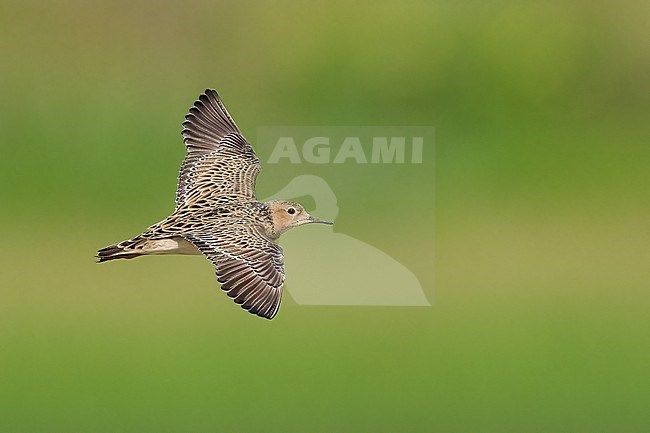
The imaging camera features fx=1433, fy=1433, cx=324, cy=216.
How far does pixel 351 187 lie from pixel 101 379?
301cm

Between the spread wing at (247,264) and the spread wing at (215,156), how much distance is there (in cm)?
40

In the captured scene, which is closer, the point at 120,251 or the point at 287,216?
the point at 120,251

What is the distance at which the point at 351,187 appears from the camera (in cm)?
1227

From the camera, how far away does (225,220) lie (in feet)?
10.0

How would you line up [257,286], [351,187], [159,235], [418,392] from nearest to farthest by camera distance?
[257,286] → [159,235] → [351,187] → [418,392]

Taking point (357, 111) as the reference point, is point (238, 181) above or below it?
below

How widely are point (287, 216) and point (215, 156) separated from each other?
1.73 ft

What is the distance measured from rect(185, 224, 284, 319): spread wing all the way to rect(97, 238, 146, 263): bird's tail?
0.35 feet

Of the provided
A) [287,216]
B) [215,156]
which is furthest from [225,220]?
[215,156]

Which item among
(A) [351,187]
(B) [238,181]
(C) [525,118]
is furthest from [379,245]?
(B) [238,181]

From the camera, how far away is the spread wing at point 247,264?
8.48 ft

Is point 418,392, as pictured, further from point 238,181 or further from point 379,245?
point 238,181

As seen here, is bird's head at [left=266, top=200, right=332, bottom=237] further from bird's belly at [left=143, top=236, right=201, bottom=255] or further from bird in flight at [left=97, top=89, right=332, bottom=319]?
bird's belly at [left=143, top=236, right=201, bottom=255]

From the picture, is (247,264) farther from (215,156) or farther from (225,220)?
(215,156)
